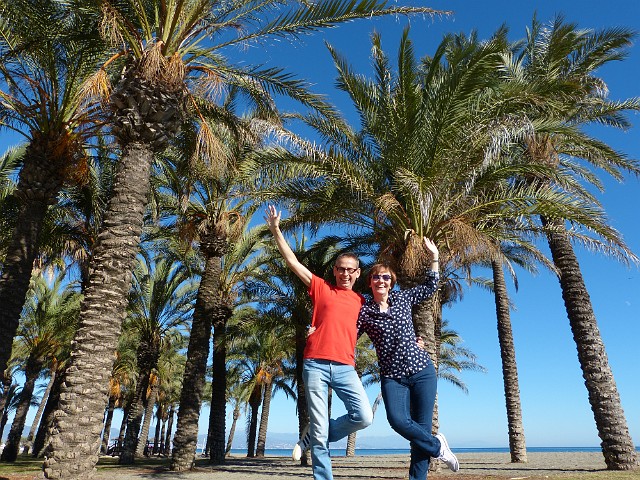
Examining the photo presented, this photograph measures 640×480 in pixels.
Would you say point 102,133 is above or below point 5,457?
above

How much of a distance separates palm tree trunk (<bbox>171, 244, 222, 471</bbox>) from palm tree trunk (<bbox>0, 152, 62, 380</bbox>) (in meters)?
6.30

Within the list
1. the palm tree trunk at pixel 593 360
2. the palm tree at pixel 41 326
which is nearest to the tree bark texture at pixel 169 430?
the palm tree at pixel 41 326

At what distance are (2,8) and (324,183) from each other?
7.37m

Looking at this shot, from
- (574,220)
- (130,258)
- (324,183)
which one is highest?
(324,183)

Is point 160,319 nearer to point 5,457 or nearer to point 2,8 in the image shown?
point 5,457

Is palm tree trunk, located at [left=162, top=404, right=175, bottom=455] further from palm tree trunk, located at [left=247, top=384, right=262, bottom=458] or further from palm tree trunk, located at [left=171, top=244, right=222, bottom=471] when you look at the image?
palm tree trunk, located at [left=171, top=244, right=222, bottom=471]

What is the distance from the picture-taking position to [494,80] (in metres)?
10.7

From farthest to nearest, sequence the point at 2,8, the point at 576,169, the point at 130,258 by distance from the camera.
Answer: the point at 576,169
the point at 2,8
the point at 130,258

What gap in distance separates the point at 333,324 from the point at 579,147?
1220cm

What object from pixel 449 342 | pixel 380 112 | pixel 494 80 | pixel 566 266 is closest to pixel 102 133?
pixel 380 112

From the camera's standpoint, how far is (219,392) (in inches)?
766

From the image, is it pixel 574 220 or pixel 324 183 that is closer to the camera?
pixel 574 220

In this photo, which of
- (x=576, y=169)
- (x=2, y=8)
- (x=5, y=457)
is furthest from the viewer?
(x=5, y=457)

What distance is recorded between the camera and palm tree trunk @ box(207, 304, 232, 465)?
1938 cm
